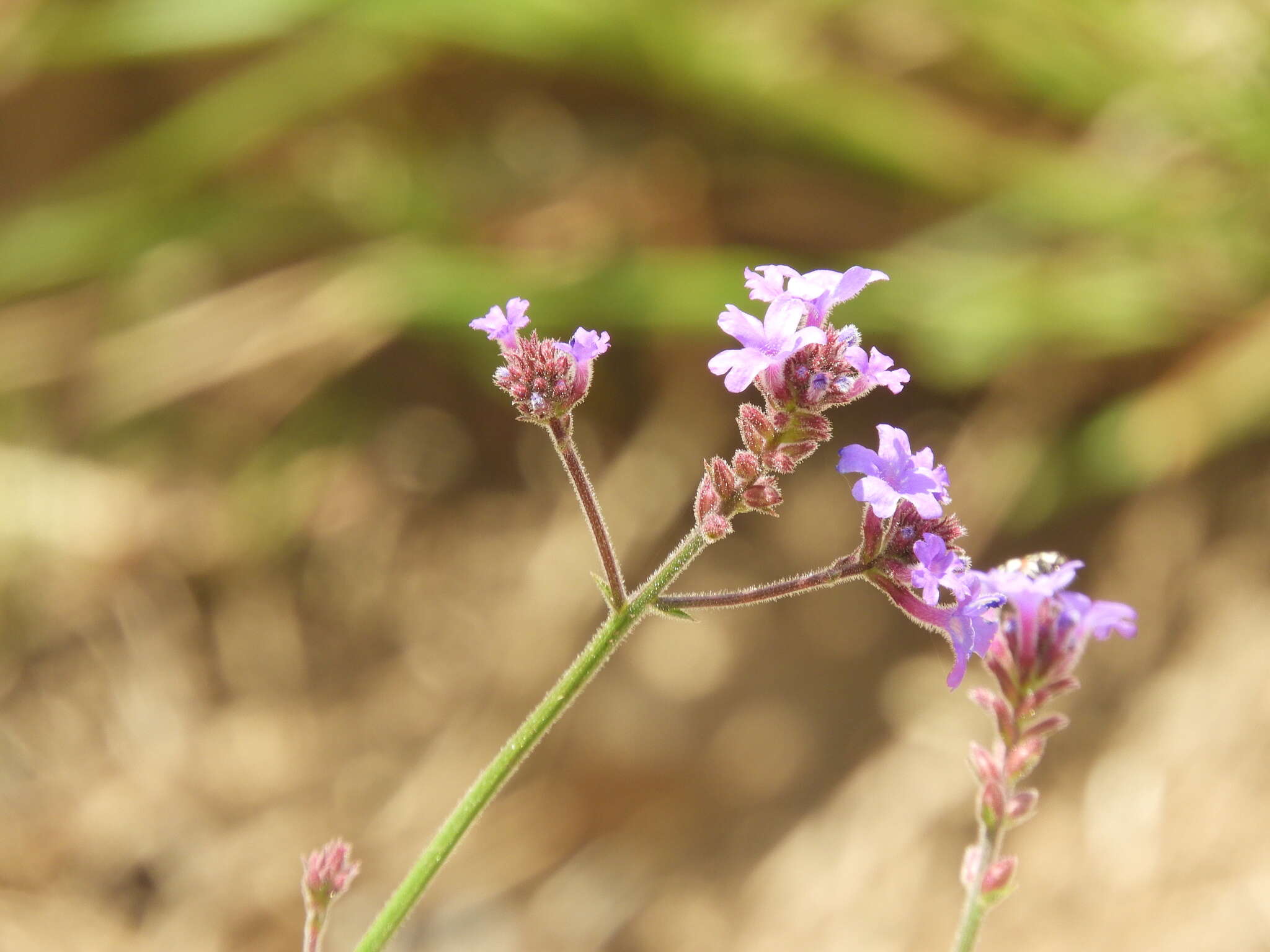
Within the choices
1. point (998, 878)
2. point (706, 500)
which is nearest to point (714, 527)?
point (706, 500)

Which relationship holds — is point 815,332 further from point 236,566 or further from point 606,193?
point 236,566

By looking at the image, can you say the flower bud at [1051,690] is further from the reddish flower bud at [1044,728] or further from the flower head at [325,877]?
the flower head at [325,877]

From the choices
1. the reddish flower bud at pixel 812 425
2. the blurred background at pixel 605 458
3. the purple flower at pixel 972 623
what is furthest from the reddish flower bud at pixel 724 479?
the blurred background at pixel 605 458

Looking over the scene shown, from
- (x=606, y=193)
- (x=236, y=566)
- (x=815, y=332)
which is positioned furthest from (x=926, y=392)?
(x=815, y=332)

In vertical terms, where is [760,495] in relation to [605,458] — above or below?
below

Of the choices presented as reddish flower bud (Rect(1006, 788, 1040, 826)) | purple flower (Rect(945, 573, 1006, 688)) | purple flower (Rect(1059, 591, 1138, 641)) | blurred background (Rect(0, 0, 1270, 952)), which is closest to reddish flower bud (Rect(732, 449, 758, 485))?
purple flower (Rect(945, 573, 1006, 688))

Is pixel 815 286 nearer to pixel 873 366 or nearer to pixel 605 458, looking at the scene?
pixel 873 366
